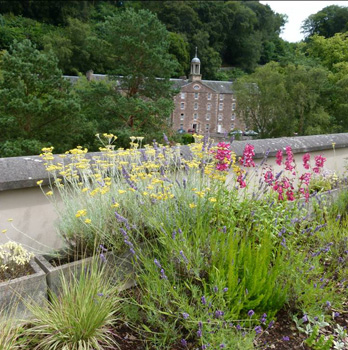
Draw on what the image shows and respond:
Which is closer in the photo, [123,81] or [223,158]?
[223,158]

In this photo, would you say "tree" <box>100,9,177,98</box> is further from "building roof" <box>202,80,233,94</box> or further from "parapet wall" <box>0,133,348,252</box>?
"building roof" <box>202,80,233,94</box>

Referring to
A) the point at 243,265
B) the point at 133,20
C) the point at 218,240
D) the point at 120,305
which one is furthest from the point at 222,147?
the point at 133,20

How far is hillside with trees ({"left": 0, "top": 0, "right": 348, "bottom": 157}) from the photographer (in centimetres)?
1503

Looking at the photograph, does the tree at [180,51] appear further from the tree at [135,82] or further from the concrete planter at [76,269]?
the concrete planter at [76,269]

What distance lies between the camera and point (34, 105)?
1430 cm

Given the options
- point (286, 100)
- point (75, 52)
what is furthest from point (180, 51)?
point (286, 100)

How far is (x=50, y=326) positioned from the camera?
1.66 m

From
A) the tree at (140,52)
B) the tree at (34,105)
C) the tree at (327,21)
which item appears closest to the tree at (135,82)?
the tree at (140,52)

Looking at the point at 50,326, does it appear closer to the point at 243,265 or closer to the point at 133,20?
the point at 243,265

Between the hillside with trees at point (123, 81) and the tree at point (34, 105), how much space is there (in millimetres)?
43

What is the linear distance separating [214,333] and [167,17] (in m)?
64.0

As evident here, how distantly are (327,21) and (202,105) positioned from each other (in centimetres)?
2097

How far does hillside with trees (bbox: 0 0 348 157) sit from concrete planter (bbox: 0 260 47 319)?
12.2 meters

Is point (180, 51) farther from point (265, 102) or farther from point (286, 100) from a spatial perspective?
point (286, 100)
